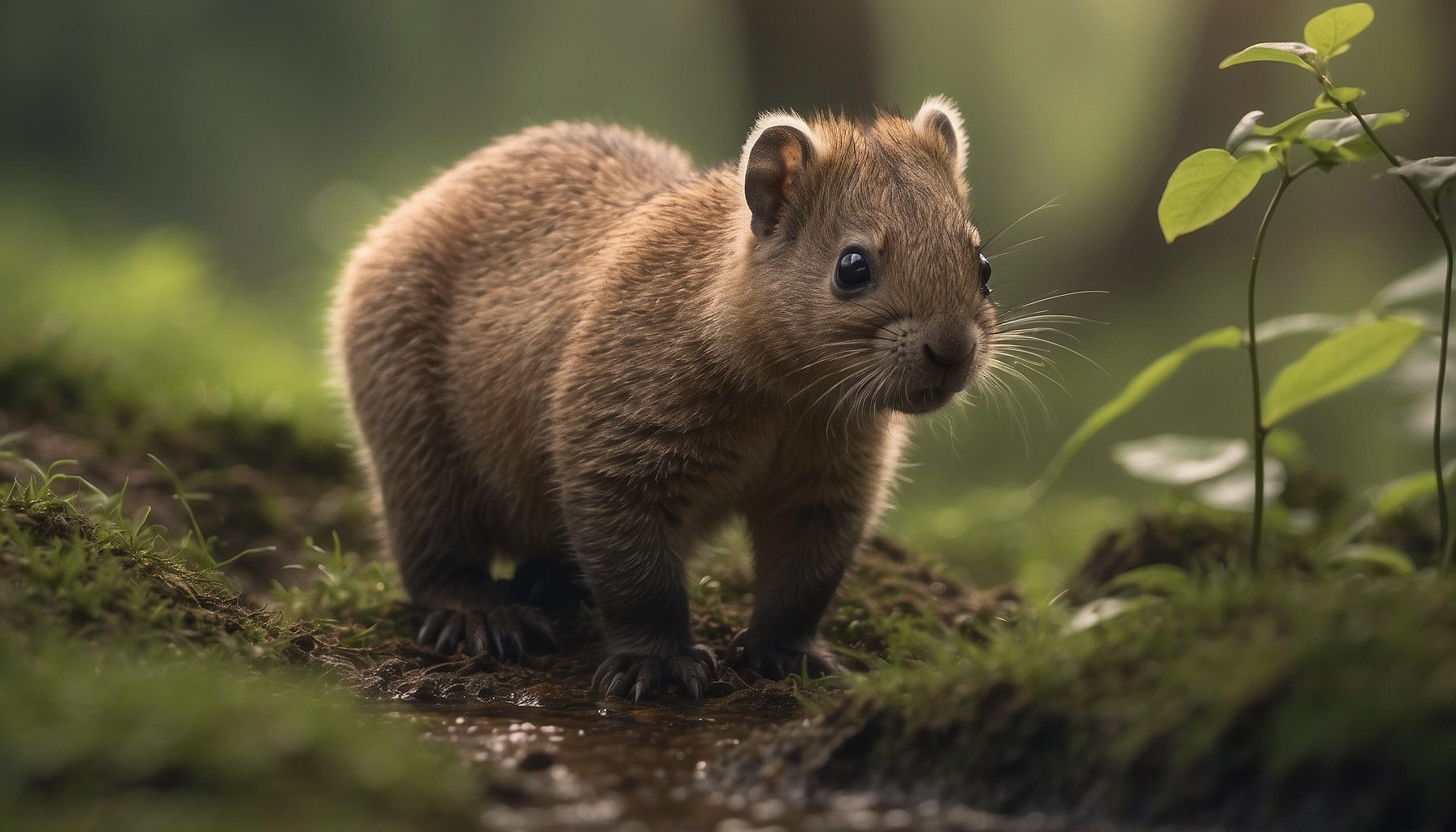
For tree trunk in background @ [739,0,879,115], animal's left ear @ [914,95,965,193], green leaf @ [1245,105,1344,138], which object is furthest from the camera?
tree trunk in background @ [739,0,879,115]

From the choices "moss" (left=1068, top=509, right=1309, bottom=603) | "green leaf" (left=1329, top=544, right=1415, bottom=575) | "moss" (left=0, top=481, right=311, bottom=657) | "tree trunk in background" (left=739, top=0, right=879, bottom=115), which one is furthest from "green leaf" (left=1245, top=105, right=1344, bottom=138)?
"tree trunk in background" (left=739, top=0, right=879, bottom=115)

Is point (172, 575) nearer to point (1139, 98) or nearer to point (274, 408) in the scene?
point (274, 408)

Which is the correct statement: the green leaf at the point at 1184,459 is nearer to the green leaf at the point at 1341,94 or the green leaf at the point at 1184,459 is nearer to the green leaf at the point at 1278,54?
the green leaf at the point at 1341,94

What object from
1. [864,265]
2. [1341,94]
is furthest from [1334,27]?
[864,265]

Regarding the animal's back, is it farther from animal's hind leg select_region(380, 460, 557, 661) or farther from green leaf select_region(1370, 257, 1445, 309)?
green leaf select_region(1370, 257, 1445, 309)

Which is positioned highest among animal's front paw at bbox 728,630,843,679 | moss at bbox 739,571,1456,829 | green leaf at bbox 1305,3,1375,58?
green leaf at bbox 1305,3,1375,58

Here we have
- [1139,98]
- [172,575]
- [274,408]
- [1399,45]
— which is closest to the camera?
[172,575]

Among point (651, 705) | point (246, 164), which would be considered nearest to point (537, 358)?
point (651, 705)

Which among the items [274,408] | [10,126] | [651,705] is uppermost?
[10,126]

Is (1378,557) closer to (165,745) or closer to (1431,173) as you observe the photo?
(1431,173)
